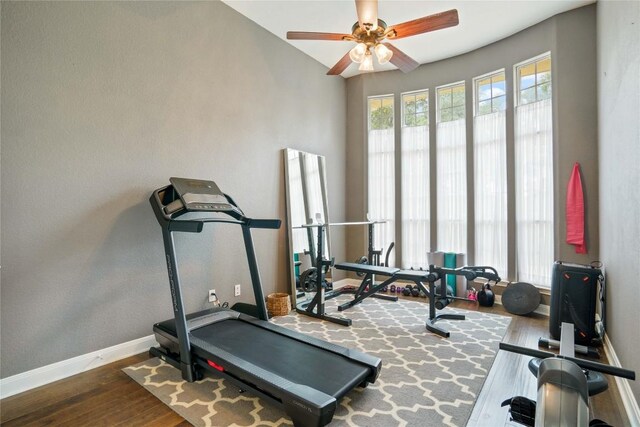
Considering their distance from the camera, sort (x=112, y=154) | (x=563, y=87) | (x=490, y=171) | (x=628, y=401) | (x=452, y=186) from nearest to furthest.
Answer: (x=628, y=401), (x=112, y=154), (x=563, y=87), (x=490, y=171), (x=452, y=186)

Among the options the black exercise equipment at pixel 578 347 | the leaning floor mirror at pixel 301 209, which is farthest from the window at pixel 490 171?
the leaning floor mirror at pixel 301 209

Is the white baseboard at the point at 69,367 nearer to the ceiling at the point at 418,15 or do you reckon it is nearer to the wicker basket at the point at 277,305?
the wicker basket at the point at 277,305

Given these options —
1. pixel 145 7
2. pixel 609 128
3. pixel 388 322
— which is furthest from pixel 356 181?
pixel 145 7

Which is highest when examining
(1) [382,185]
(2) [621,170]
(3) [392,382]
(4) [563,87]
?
(4) [563,87]

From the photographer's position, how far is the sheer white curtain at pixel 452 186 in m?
4.94

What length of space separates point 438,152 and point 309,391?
14.1ft

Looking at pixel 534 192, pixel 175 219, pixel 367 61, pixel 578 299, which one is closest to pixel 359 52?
pixel 367 61

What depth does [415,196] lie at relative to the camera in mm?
5340

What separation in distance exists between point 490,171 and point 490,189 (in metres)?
0.26

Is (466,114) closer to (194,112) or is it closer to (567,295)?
(567,295)

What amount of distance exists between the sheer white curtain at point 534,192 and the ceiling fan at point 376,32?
2119 millimetres

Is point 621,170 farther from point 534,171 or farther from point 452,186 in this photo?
point 452,186

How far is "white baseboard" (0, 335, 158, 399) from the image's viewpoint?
2.30 metres

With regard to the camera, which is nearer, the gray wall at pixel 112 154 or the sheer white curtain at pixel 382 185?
the gray wall at pixel 112 154
